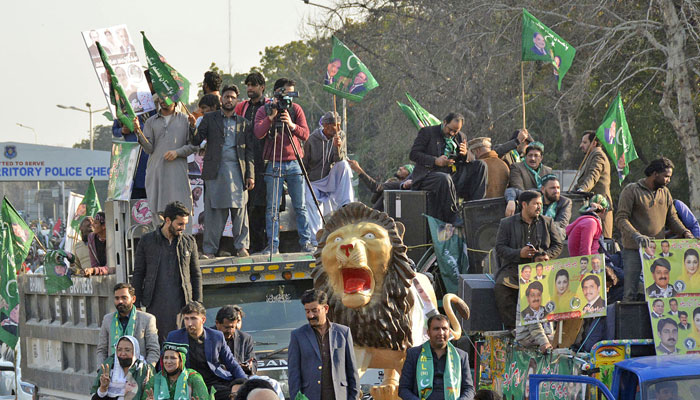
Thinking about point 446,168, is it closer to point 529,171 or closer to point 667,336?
point 529,171

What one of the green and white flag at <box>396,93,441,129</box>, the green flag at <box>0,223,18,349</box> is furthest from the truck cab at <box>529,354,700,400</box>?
the green and white flag at <box>396,93,441,129</box>

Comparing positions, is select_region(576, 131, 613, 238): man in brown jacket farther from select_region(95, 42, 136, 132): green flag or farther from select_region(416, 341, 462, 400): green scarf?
select_region(416, 341, 462, 400): green scarf

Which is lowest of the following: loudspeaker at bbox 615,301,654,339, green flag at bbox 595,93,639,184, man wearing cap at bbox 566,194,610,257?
loudspeaker at bbox 615,301,654,339

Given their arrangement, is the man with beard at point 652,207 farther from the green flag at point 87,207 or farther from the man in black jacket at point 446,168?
the green flag at point 87,207

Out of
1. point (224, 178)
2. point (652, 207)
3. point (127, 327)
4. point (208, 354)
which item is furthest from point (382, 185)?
point (208, 354)

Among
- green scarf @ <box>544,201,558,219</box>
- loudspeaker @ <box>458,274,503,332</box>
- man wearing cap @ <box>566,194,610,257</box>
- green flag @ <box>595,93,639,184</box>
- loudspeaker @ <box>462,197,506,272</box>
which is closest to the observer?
loudspeaker @ <box>458,274,503,332</box>

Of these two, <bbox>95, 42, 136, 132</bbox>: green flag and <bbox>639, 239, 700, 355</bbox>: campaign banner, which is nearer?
<bbox>639, 239, 700, 355</bbox>: campaign banner

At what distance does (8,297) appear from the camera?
47.6ft

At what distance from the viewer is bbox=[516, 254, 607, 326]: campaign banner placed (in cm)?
1048

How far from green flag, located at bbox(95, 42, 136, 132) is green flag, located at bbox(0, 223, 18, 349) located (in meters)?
2.93

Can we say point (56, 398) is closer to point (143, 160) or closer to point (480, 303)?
point (143, 160)

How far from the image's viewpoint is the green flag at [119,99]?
1270 centimetres

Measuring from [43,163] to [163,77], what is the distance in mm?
35808

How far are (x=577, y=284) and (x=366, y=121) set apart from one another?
25.4m
